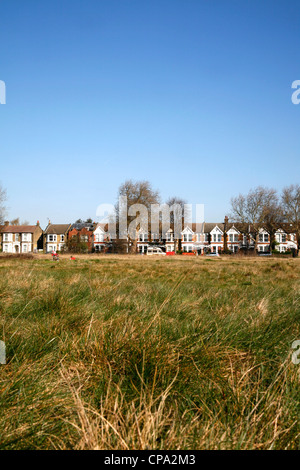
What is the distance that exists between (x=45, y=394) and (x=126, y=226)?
201 feet

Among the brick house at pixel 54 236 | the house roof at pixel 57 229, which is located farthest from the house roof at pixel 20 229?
the brick house at pixel 54 236

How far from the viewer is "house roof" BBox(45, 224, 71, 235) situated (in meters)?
85.2

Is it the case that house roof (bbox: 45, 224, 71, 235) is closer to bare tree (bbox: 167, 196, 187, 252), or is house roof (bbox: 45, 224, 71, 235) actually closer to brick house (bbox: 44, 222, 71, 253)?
brick house (bbox: 44, 222, 71, 253)

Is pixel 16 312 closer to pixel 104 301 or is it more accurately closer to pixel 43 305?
pixel 43 305

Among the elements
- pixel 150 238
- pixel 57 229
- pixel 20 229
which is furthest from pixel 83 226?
pixel 150 238

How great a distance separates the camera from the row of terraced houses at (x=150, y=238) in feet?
259

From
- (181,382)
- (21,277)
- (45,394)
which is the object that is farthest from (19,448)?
(21,277)

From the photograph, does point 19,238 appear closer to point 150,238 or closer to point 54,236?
point 54,236

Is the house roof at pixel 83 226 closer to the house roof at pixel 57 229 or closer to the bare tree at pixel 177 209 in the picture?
the house roof at pixel 57 229

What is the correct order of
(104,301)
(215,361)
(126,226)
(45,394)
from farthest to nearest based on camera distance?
(126,226) → (104,301) → (215,361) → (45,394)

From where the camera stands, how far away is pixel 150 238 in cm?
7962

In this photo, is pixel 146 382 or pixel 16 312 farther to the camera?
pixel 16 312

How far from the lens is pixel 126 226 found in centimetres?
6325
